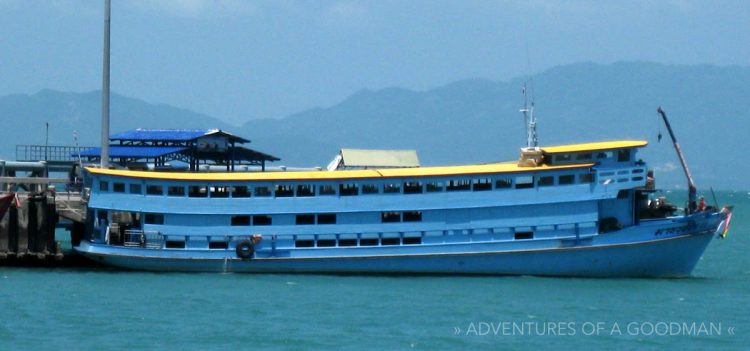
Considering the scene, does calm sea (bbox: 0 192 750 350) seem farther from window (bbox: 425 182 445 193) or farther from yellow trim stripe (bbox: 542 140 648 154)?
yellow trim stripe (bbox: 542 140 648 154)

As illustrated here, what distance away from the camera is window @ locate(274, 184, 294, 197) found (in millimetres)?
43438

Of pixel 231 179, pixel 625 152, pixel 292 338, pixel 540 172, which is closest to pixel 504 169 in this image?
pixel 540 172

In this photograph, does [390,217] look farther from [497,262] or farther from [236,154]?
[236,154]

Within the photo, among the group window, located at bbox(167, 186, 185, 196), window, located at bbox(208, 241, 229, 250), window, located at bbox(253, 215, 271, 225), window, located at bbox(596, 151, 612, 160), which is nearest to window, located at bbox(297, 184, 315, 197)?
window, located at bbox(253, 215, 271, 225)

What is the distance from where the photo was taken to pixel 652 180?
144 ft

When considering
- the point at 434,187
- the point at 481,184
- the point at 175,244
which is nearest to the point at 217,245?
the point at 175,244

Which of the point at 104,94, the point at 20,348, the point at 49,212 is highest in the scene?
the point at 104,94

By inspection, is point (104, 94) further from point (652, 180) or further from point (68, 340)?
point (652, 180)

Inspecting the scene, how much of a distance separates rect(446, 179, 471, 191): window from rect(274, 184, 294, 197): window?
16.4 ft

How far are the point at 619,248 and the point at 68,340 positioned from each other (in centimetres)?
1863

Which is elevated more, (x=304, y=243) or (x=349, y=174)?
(x=349, y=174)

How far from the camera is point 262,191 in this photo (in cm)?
4359

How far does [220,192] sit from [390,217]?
5.52 m
